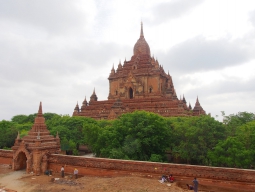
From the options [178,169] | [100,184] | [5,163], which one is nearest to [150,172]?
[178,169]

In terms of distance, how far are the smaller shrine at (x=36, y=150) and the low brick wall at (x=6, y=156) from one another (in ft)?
6.31

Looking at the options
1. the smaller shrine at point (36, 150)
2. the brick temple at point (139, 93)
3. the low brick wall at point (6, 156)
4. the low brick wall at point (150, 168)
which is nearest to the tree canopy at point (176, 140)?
the low brick wall at point (150, 168)

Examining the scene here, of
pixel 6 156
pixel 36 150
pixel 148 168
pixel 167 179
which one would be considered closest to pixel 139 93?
pixel 6 156

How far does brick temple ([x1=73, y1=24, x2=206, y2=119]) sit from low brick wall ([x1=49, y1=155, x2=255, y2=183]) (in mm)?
20610

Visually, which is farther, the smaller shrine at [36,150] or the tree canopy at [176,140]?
the smaller shrine at [36,150]

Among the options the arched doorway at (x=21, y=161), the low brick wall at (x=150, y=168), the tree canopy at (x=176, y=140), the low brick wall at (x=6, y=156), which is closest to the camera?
the low brick wall at (x=150, y=168)

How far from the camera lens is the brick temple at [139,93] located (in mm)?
40303

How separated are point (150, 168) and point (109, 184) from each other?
288cm

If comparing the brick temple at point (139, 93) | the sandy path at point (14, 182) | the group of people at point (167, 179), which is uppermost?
the brick temple at point (139, 93)

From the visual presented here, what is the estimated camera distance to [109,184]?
1536 centimetres

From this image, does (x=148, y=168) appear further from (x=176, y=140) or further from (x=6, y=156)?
(x=6, y=156)

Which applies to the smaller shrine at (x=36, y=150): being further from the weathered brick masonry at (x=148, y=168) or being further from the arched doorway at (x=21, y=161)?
the weathered brick masonry at (x=148, y=168)

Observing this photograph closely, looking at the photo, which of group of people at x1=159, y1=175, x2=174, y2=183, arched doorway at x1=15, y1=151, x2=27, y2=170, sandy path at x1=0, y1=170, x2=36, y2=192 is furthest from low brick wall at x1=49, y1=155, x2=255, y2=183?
arched doorway at x1=15, y1=151, x2=27, y2=170

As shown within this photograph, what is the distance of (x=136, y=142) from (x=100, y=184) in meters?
5.82
